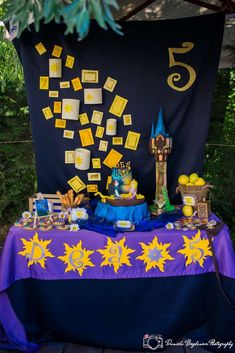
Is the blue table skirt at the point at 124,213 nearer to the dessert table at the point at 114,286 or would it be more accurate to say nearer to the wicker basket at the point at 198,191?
the dessert table at the point at 114,286

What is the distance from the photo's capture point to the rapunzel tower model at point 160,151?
8.23ft

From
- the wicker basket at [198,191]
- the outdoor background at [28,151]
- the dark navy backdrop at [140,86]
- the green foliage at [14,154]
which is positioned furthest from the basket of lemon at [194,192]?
the green foliage at [14,154]

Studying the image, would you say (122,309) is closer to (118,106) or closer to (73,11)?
(118,106)

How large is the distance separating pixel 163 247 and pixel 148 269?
147 mm

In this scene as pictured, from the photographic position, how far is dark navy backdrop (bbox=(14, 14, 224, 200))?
2.66 metres

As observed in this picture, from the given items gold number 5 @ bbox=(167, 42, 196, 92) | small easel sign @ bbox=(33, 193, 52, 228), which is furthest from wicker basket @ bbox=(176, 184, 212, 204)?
small easel sign @ bbox=(33, 193, 52, 228)

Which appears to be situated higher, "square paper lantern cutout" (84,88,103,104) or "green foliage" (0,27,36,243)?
"square paper lantern cutout" (84,88,103,104)

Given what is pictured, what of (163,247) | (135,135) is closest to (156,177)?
(135,135)

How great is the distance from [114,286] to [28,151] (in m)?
2.09

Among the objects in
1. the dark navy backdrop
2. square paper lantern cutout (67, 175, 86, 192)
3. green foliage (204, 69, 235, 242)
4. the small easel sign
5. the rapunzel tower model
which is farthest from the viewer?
green foliage (204, 69, 235, 242)

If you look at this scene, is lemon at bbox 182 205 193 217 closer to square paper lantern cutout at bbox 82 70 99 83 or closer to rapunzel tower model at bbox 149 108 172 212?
rapunzel tower model at bbox 149 108 172 212

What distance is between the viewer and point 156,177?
2.57 metres

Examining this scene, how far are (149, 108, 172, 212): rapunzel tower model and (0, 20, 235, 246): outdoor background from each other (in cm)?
146

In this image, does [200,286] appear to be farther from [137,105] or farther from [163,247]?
[137,105]
